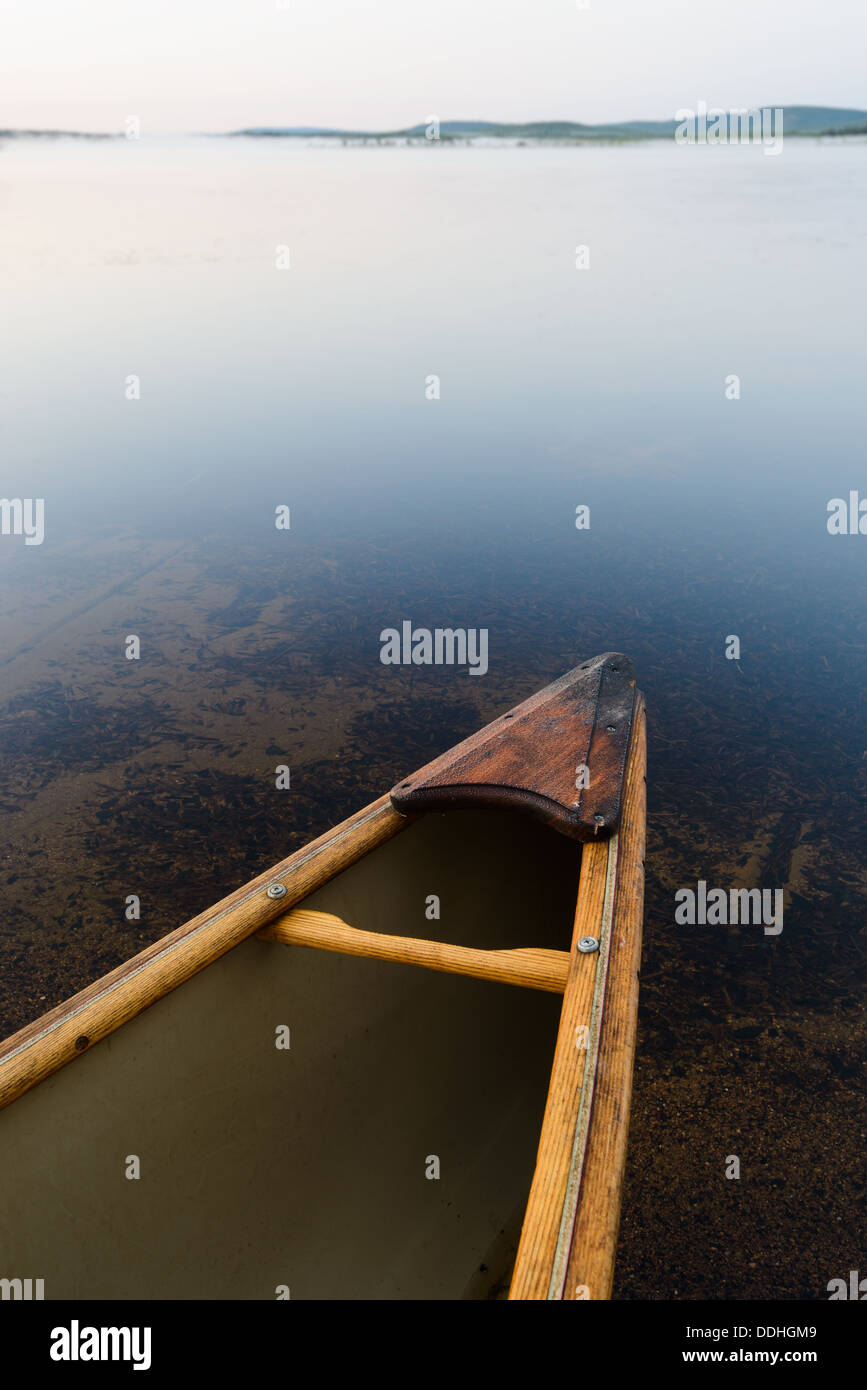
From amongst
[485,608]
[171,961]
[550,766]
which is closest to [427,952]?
[171,961]

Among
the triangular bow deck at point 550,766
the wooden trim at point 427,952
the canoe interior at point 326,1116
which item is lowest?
the canoe interior at point 326,1116

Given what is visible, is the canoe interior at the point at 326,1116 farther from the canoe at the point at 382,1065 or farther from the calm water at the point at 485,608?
the calm water at the point at 485,608

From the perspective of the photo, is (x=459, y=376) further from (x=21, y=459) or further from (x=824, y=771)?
(x=824, y=771)

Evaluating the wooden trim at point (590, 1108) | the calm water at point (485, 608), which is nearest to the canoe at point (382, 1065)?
the wooden trim at point (590, 1108)

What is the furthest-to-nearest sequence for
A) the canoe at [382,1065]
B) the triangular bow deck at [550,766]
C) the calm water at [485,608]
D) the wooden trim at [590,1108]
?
1. the calm water at [485,608]
2. the triangular bow deck at [550,766]
3. the canoe at [382,1065]
4. the wooden trim at [590,1108]

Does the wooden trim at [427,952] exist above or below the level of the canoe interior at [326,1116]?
above

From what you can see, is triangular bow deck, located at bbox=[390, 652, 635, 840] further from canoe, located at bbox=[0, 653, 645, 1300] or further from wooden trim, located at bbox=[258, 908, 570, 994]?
wooden trim, located at bbox=[258, 908, 570, 994]
